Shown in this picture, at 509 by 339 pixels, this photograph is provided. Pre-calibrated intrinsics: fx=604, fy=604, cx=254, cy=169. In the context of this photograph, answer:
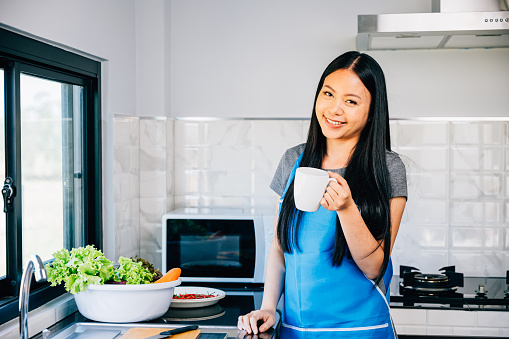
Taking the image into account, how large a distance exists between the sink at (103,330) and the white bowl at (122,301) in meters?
0.02

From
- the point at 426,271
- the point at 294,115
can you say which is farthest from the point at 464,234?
the point at 294,115

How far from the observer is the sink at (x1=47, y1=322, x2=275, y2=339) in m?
1.73

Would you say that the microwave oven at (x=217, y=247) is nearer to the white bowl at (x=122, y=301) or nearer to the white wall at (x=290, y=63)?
the white wall at (x=290, y=63)

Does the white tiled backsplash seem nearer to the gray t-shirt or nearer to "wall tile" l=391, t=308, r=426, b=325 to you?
"wall tile" l=391, t=308, r=426, b=325

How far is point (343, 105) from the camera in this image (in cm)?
151

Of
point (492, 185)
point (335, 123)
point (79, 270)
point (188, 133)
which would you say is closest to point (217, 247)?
point (188, 133)

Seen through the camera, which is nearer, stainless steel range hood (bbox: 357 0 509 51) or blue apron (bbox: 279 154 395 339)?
blue apron (bbox: 279 154 395 339)

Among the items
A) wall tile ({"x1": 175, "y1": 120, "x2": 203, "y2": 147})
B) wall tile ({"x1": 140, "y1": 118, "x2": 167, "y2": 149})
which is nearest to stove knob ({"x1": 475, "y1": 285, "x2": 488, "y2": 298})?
wall tile ({"x1": 175, "y1": 120, "x2": 203, "y2": 147})

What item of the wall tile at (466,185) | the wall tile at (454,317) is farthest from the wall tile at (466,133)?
the wall tile at (454,317)

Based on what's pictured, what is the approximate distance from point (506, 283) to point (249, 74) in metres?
1.54

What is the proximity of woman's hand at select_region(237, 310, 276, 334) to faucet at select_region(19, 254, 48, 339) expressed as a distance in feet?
1.76

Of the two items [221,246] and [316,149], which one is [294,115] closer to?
[221,246]

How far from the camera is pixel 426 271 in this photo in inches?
115

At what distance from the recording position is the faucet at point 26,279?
4.21 ft
